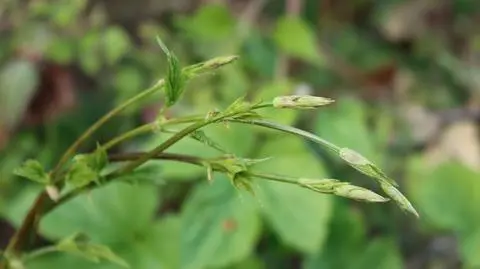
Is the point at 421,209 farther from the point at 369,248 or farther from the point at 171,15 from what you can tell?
the point at 171,15

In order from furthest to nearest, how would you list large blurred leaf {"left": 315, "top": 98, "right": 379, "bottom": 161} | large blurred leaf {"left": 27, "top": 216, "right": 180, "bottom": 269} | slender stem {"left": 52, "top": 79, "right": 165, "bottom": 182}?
large blurred leaf {"left": 315, "top": 98, "right": 379, "bottom": 161}
large blurred leaf {"left": 27, "top": 216, "right": 180, "bottom": 269}
slender stem {"left": 52, "top": 79, "right": 165, "bottom": 182}

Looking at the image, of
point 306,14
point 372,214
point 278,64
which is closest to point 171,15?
point 306,14

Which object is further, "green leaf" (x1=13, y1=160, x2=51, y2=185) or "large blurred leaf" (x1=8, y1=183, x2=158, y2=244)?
"large blurred leaf" (x1=8, y1=183, x2=158, y2=244)

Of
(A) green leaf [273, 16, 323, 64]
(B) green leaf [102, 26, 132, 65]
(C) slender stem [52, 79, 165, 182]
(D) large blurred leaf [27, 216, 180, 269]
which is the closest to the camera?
(C) slender stem [52, 79, 165, 182]

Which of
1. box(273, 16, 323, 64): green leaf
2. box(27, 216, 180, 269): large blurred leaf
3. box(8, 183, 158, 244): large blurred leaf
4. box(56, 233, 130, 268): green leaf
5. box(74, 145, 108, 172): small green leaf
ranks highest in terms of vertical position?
box(74, 145, 108, 172): small green leaf

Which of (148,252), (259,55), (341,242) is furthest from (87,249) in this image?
(259,55)

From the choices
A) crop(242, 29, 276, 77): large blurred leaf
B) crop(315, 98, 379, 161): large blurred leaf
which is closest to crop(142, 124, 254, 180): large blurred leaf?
crop(315, 98, 379, 161): large blurred leaf

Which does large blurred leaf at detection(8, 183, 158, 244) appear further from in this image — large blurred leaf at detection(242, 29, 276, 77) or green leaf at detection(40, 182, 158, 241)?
large blurred leaf at detection(242, 29, 276, 77)

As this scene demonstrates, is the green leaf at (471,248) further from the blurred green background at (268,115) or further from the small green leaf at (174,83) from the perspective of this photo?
the small green leaf at (174,83)
